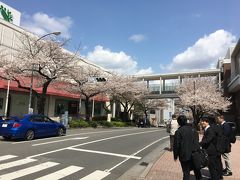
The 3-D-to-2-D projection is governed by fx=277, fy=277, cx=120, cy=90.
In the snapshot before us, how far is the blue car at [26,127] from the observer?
47.9ft

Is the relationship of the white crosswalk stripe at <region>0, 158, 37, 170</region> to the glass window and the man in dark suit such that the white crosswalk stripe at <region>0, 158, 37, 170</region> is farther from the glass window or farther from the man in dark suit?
the glass window

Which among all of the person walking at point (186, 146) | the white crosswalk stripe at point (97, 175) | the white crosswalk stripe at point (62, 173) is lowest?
the white crosswalk stripe at point (97, 175)

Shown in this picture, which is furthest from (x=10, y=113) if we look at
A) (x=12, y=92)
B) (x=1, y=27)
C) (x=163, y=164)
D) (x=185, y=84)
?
(x=185, y=84)

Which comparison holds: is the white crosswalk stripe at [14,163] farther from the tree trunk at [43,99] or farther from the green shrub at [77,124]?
the green shrub at [77,124]

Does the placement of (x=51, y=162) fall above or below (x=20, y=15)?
below

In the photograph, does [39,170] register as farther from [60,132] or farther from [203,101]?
[203,101]

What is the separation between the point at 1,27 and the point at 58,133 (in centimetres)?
1518

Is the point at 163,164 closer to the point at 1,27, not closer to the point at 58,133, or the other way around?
the point at 58,133

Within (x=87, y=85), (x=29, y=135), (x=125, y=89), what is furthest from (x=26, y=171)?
(x=125, y=89)

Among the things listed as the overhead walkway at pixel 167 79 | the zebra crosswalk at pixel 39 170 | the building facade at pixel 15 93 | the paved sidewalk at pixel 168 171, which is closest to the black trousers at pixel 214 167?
the paved sidewalk at pixel 168 171

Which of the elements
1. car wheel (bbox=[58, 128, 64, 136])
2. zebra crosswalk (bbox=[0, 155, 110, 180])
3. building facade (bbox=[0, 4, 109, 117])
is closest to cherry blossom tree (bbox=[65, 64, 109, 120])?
building facade (bbox=[0, 4, 109, 117])

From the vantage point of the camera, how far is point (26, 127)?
15023 millimetres

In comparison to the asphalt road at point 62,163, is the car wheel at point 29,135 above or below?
above

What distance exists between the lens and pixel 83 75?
33375 millimetres
